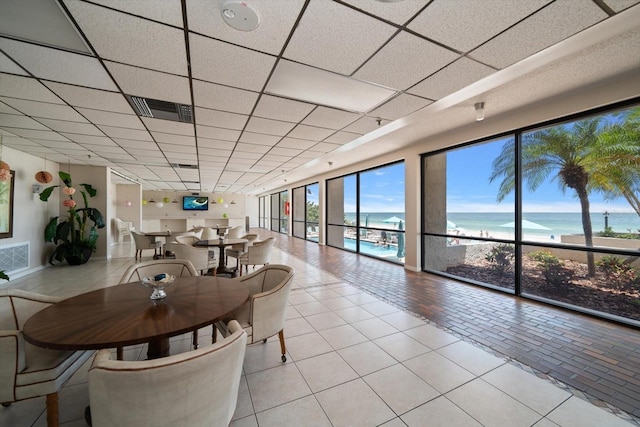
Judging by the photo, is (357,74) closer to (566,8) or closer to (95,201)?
(566,8)

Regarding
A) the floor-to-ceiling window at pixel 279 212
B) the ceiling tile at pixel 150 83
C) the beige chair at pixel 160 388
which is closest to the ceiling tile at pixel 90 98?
the ceiling tile at pixel 150 83

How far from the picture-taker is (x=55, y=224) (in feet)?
19.1

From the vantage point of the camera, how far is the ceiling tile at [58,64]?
1978mm

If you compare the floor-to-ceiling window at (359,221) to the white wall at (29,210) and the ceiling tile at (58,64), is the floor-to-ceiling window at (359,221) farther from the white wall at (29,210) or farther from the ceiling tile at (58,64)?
the white wall at (29,210)

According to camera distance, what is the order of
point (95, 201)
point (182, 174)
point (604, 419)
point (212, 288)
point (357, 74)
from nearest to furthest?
point (604, 419), point (212, 288), point (357, 74), point (95, 201), point (182, 174)

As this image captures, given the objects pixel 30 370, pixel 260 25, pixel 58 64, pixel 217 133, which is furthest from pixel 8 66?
pixel 30 370

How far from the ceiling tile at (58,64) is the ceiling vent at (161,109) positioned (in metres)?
0.38

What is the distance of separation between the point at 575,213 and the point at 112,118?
745 centimetres

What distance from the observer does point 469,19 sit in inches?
67.1

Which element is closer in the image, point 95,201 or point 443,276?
point 443,276

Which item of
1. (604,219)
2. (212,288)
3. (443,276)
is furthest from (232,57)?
(604,219)

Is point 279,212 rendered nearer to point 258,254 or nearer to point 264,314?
point 258,254

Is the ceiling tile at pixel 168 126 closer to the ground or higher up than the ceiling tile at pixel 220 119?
higher up

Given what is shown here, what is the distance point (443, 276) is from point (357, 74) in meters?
4.26
